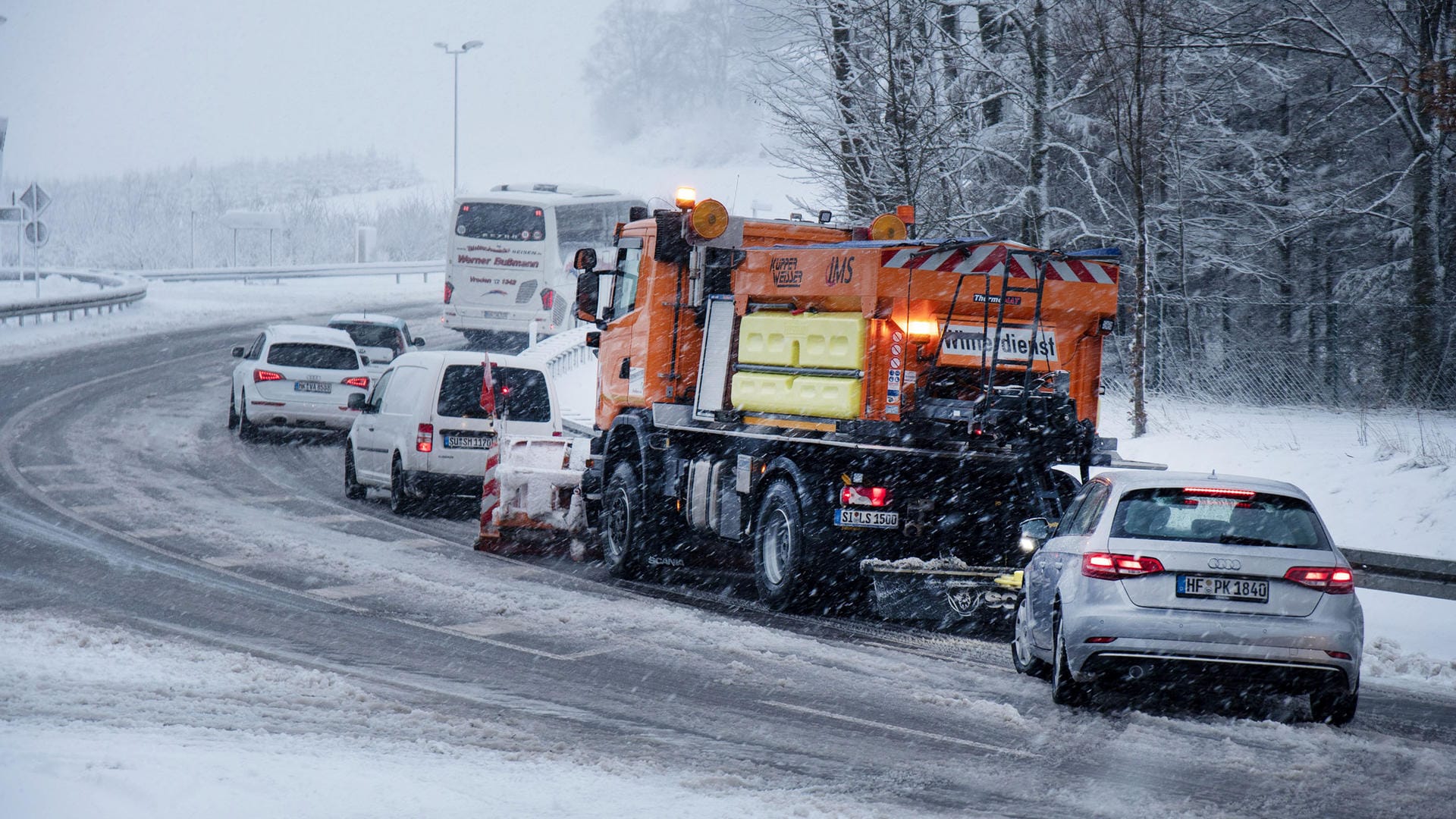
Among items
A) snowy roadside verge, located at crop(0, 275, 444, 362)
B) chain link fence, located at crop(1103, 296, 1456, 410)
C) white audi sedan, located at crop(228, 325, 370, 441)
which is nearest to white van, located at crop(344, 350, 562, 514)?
white audi sedan, located at crop(228, 325, 370, 441)

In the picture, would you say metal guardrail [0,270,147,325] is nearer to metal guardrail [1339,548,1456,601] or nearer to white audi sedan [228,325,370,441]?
white audi sedan [228,325,370,441]

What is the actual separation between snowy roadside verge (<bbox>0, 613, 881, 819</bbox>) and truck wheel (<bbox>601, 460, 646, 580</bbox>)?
5.04 m

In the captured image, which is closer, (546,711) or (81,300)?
(546,711)

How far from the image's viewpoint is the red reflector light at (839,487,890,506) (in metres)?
11.0

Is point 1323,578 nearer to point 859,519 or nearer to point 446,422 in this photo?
point 859,519

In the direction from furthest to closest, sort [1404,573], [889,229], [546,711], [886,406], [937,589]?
[889,229], [1404,573], [937,589], [886,406], [546,711]

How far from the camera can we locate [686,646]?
9.76 meters

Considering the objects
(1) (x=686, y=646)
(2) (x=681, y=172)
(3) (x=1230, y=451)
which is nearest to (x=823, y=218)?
(1) (x=686, y=646)

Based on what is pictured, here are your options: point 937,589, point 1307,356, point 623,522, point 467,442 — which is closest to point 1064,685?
point 937,589

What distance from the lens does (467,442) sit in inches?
646

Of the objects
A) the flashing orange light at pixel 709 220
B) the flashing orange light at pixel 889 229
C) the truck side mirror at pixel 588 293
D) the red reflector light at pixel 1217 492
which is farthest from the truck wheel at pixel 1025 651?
the truck side mirror at pixel 588 293

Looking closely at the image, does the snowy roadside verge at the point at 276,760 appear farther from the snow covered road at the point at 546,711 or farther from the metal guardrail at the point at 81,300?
the metal guardrail at the point at 81,300

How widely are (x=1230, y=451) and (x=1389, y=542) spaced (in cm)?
460

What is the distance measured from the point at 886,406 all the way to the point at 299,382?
1349cm
